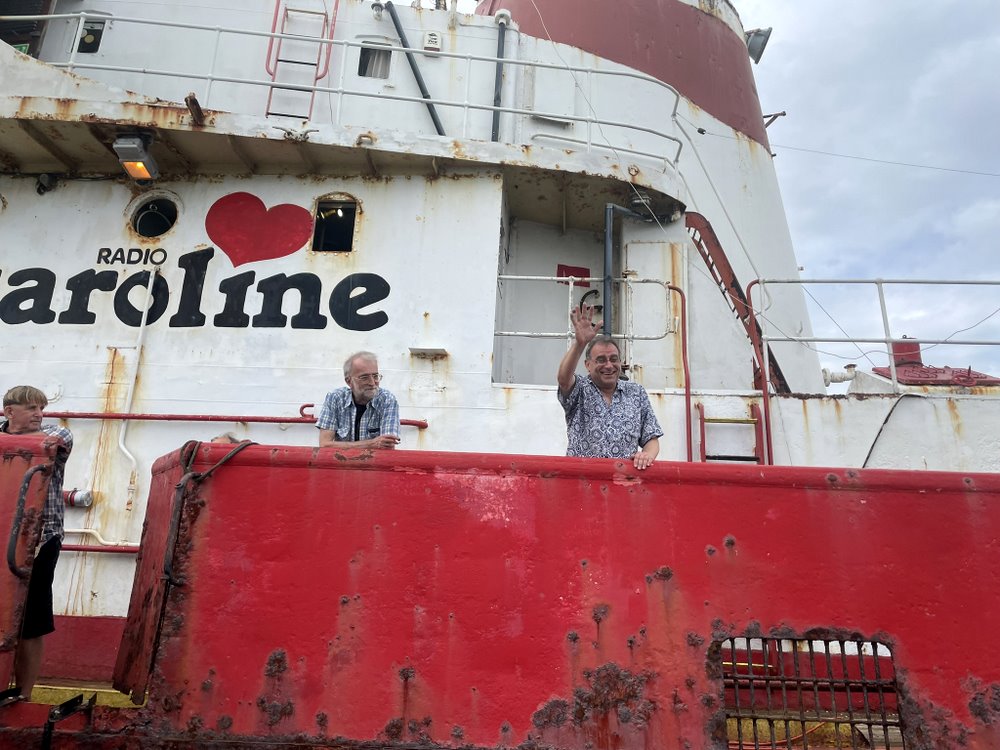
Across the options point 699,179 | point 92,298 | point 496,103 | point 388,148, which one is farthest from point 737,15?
point 92,298

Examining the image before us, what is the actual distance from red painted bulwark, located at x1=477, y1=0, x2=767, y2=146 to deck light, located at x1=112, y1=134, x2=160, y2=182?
169 inches

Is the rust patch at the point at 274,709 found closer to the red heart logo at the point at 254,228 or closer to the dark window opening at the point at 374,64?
the red heart logo at the point at 254,228

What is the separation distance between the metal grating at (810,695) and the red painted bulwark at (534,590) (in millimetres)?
87

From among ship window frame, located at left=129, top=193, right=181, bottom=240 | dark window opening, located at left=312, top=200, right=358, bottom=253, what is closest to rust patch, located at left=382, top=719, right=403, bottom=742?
dark window opening, located at left=312, top=200, right=358, bottom=253

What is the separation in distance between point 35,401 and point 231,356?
2426mm

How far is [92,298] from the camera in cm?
568

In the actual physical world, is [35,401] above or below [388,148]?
below

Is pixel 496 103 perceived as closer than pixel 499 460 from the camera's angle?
No

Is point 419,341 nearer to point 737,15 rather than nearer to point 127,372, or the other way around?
point 127,372

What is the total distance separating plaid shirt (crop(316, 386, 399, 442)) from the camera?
341cm

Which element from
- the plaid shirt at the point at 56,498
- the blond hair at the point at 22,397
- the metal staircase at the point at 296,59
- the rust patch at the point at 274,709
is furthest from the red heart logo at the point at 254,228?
the rust patch at the point at 274,709

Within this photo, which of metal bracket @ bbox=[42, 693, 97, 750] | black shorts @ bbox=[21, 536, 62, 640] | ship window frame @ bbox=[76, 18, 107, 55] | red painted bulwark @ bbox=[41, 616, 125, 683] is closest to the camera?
metal bracket @ bbox=[42, 693, 97, 750]

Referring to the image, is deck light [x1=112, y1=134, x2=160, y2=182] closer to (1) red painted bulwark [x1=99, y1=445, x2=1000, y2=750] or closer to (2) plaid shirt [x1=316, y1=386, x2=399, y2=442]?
(2) plaid shirt [x1=316, y1=386, x2=399, y2=442]

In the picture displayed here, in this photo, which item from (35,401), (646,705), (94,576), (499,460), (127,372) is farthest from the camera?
(127,372)
